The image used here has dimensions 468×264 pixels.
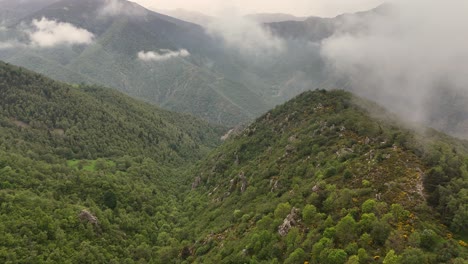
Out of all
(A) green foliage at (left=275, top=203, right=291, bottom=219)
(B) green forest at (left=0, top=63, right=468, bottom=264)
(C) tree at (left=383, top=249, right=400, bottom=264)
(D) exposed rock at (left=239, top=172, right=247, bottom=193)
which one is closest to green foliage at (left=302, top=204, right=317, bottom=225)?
(B) green forest at (left=0, top=63, right=468, bottom=264)

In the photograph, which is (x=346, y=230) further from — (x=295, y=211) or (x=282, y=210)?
(x=282, y=210)

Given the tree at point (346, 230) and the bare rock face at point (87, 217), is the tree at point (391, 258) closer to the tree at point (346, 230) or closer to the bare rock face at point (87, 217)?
the tree at point (346, 230)

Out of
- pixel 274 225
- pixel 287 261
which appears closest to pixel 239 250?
pixel 274 225

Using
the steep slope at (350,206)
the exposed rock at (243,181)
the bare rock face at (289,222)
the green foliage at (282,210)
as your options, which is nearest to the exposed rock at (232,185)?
the exposed rock at (243,181)

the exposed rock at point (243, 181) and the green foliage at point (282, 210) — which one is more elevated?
the green foliage at point (282, 210)

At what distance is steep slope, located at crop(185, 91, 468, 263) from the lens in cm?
8844

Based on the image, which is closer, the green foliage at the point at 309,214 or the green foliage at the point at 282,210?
the green foliage at the point at 309,214

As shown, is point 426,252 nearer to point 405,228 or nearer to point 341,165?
point 405,228

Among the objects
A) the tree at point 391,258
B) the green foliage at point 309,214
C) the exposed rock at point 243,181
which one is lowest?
the exposed rock at point 243,181

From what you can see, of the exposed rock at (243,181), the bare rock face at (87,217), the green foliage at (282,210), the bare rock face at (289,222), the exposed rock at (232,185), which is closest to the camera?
the bare rock face at (289,222)

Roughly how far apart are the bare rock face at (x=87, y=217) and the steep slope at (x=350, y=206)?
141ft

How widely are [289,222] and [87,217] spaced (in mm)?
89373

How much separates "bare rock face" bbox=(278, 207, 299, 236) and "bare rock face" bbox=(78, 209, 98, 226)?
84.3 m

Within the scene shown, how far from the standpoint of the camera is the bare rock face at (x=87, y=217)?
516ft
